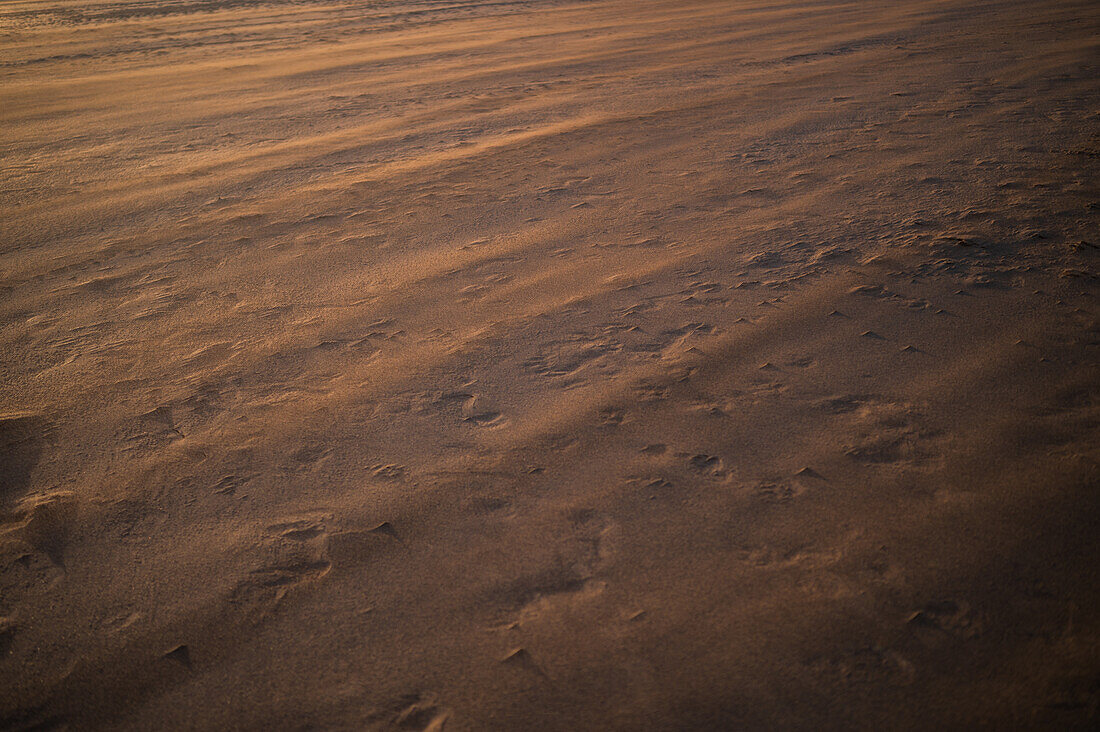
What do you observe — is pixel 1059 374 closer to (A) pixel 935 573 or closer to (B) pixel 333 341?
(A) pixel 935 573

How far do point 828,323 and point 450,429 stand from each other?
4.69 ft

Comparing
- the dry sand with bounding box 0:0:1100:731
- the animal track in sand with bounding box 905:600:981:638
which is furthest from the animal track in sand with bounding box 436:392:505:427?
the animal track in sand with bounding box 905:600:981:638

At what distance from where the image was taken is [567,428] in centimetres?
201

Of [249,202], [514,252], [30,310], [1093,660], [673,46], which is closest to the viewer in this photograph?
[1093,660]

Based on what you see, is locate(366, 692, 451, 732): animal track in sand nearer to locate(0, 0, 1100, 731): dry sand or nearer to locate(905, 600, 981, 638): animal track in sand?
locate(0, 0, 1100, 731): dry sand

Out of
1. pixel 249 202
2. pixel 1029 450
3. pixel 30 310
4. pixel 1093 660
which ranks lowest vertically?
pixel 1093 660

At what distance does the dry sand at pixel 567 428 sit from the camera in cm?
139

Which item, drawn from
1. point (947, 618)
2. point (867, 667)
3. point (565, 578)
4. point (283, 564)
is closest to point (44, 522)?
point (283, 564)

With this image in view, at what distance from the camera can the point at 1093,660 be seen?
1.31m

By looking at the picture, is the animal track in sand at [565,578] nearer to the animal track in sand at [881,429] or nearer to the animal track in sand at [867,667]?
the animal track in sand at [867,667]

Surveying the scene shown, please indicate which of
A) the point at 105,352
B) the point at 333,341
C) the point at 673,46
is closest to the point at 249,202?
the point at 105,352

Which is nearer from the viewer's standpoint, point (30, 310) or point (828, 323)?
point (828, 323)

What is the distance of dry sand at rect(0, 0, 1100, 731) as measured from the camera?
139 cm

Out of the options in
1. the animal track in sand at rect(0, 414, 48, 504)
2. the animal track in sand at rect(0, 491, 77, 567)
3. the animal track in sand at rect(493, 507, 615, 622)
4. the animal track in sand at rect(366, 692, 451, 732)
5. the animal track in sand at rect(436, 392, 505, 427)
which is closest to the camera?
the animal track in sand at rect(366, 692, 451, 732)
